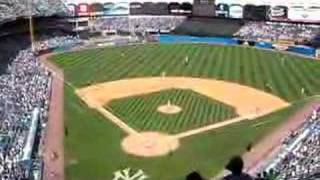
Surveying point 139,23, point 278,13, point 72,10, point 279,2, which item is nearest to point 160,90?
point 278,13

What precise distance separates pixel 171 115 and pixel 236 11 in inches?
1521

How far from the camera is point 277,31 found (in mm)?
70250

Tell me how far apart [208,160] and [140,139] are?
207 inches

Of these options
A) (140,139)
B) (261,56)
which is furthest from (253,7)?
(140,139)

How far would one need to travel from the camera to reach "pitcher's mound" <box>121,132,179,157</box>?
32.4 meters

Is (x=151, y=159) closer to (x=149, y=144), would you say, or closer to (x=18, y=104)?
(x=149, y=144)

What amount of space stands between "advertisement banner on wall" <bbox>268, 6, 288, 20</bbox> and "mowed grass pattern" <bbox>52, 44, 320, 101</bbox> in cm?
937

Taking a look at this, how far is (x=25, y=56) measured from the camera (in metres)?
57.8

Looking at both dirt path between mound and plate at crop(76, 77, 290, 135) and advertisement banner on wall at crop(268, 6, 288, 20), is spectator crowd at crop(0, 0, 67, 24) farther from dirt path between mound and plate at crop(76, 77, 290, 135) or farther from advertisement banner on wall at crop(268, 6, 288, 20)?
advertisement banner on wall at crop(268, 6, 288, 20)

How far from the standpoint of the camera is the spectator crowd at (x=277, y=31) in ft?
223

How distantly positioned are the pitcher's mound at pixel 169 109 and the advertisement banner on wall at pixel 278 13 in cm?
3548

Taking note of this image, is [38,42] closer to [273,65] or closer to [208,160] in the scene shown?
[273,65]

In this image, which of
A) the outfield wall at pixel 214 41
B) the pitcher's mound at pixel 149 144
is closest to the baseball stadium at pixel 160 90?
the pitcher's mound at pixel 149 144

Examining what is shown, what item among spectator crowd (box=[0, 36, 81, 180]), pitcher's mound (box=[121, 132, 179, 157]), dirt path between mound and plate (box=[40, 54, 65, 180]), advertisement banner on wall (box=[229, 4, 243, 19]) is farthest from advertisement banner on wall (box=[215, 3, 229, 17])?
pitcher's mound (box=[121, 132, 179, 157])
